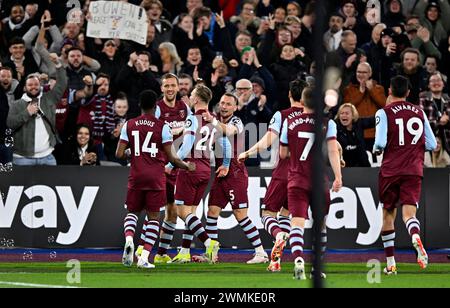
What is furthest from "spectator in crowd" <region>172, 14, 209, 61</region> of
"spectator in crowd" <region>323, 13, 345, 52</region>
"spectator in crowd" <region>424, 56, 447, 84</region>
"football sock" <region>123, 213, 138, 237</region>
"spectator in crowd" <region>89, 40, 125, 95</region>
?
"football sock" <region>123, 213, 138, 237</region>

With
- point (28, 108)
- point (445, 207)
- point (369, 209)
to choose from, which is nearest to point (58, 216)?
point (28, 108)

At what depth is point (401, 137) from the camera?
13109 millimetres

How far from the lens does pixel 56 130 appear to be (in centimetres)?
1677

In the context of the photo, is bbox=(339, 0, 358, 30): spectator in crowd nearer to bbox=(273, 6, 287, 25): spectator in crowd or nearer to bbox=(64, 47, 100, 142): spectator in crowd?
bbox=(273, 6, 287, 25): spectator in crowd

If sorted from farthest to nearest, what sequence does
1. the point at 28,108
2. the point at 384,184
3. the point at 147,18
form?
the point at 147,18
the point at 28,108
the point at 384,184

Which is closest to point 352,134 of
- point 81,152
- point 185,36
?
point 185,36

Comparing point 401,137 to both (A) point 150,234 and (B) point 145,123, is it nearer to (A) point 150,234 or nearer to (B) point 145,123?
(B) point 145,123

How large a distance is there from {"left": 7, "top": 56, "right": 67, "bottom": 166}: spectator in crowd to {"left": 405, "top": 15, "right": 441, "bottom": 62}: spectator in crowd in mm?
6153

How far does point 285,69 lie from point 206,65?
1.32 metres

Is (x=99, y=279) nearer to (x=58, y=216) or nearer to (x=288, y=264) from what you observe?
(x=288, y=264)

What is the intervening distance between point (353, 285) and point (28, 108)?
6.92 meters

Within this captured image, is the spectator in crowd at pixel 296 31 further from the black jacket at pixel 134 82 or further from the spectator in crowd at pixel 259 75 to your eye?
the black jacket at pixel 134 82

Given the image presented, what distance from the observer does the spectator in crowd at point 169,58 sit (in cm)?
1791

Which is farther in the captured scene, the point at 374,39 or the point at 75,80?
the point at 374,39
